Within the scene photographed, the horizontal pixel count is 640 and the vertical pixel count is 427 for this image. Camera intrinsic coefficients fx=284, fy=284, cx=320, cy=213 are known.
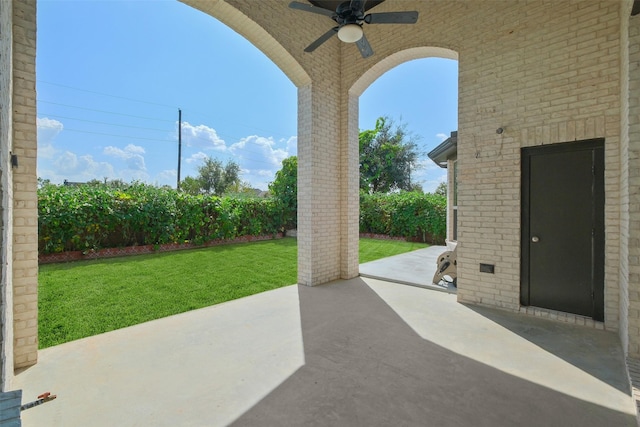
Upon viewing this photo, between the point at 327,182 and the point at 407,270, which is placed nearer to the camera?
the point at 327,182

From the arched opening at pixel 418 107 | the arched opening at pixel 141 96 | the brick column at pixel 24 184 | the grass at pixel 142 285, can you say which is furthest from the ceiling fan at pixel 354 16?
the arched opening at pixel 141 96

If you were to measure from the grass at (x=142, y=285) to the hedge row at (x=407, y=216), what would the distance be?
12.3 ft

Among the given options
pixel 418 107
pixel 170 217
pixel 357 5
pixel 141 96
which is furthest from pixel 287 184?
pixel 141 96

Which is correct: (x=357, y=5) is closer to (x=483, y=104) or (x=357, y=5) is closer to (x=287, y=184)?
(x=483, y=104)

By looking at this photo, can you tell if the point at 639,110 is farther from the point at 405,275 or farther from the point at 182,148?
the point at 182,148

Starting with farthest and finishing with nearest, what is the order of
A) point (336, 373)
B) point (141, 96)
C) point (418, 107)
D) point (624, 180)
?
point (141, 96) < point (418, 107) < point (624, 180) < point (336, 373)

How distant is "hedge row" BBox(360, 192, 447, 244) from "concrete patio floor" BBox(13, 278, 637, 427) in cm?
738

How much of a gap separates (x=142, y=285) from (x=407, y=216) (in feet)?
30.0

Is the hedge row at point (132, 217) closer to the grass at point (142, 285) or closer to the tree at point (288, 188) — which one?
the grass at point (142, 285)

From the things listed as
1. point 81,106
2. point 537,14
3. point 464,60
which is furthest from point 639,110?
point 81,106

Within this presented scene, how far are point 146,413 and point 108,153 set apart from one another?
25.1m

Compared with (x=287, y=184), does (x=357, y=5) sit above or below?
above

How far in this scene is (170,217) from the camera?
27.1 feet

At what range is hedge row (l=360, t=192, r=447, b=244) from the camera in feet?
34.9
